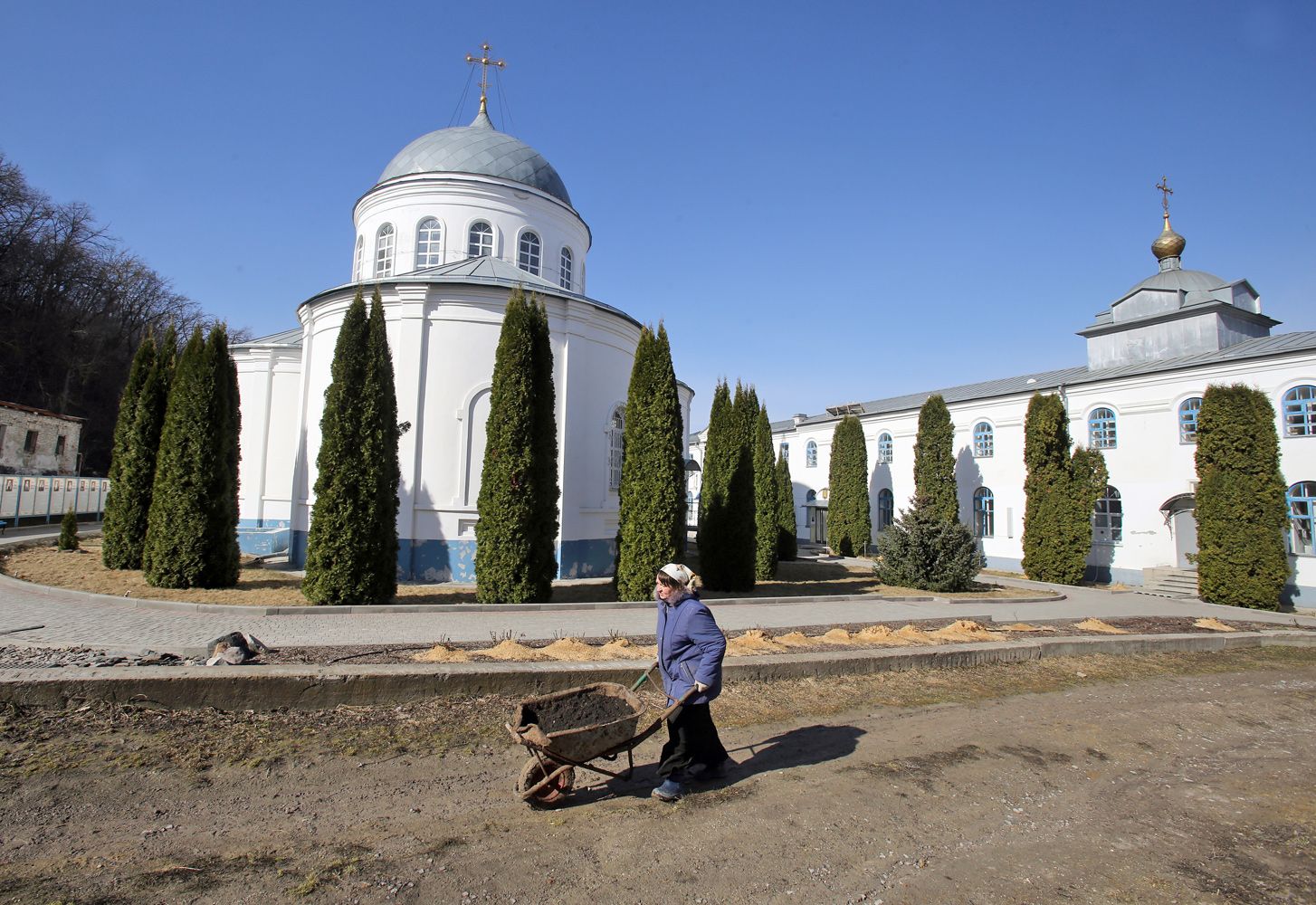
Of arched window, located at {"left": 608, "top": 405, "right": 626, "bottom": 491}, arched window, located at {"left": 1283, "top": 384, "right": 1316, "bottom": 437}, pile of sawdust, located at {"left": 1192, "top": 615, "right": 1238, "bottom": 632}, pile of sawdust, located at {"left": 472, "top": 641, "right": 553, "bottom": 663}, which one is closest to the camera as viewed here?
pile of sawdust, located at {"left": 472, "top": 641, "right": 553, "bottom": 663}

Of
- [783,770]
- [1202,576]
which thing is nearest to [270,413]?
[783,770]

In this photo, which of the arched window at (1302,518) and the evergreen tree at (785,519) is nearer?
the arched window at (1302,518)

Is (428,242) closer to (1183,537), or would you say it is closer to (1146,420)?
(1146,420)

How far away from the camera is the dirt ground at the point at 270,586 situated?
11.1 m

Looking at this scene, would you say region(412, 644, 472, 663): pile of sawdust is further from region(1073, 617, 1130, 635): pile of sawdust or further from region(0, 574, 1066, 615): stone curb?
region(1073, 617, 1130, 635): pile of sawdust

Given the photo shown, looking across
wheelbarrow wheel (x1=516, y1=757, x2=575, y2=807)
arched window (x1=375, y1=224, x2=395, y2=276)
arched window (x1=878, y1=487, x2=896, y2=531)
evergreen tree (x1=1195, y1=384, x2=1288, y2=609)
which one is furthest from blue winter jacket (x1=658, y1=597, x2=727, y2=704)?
arched window (x1=878, y1=487, x2=896, y2=531)

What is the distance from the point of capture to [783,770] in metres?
4.72

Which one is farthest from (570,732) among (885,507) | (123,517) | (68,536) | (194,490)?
(885,507)

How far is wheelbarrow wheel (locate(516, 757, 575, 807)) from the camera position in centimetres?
393

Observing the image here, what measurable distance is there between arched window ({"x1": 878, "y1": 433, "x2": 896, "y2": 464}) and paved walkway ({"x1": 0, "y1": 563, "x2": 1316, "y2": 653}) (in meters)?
15.1

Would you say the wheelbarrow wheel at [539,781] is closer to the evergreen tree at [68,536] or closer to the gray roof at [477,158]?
the gray roof at [477,158]

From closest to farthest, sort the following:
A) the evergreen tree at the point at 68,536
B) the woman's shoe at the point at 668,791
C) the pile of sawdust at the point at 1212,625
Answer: the woman's shoe at the point at 668,791 → the pile of sawdust at the point at 1212,625 → the evergreen tree at the point at 68,536

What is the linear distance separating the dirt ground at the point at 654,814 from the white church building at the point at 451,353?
A: 882 cm

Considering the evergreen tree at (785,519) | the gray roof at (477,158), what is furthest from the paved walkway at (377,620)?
the gray roof at (477,158)
